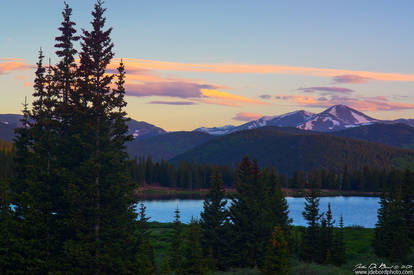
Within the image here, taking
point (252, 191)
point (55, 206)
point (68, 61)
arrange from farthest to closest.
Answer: point (252, 191) < point (68, 61) < point (55, 206)

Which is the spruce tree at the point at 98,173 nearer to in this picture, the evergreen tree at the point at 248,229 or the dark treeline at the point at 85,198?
the dark treeline at the point at 85,198

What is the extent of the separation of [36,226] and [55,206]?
211 cm

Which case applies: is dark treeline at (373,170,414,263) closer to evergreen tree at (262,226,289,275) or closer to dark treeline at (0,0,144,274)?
evergreen tree at (262,226,289,275)

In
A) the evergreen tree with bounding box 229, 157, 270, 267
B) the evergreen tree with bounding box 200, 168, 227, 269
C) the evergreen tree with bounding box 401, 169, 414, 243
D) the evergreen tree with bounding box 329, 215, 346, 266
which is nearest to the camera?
the evergreen tree with bounding box 329, 215, 346, 266

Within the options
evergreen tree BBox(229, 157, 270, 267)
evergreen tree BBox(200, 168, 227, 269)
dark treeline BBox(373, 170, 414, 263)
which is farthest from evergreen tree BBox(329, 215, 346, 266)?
evergreen tree BBox(200, 168, 227, 269)

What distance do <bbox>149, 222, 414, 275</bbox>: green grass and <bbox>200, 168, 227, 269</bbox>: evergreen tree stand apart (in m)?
4.26

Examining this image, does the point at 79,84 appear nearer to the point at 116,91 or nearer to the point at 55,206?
the point at 116,91

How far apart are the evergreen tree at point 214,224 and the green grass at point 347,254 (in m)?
4.26

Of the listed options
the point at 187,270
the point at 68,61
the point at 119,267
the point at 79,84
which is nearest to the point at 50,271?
the point at 119,267

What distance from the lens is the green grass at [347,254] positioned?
3603cm

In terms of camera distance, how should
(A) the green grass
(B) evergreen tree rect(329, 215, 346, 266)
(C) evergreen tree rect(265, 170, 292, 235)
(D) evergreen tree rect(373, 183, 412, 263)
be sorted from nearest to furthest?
(A) the green grass → (B) evergreen tree rect(329, 215, 346, 266) → (D) evergreen tree rect(373, 183, 412, 263) → (C) evergreen tree rect(265, 170, 292, 235)

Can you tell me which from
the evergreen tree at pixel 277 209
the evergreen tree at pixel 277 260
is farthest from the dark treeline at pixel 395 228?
the evergreen tree at pixel 277 260

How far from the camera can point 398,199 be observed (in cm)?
5203

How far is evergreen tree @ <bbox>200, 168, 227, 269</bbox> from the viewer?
47.4 m
